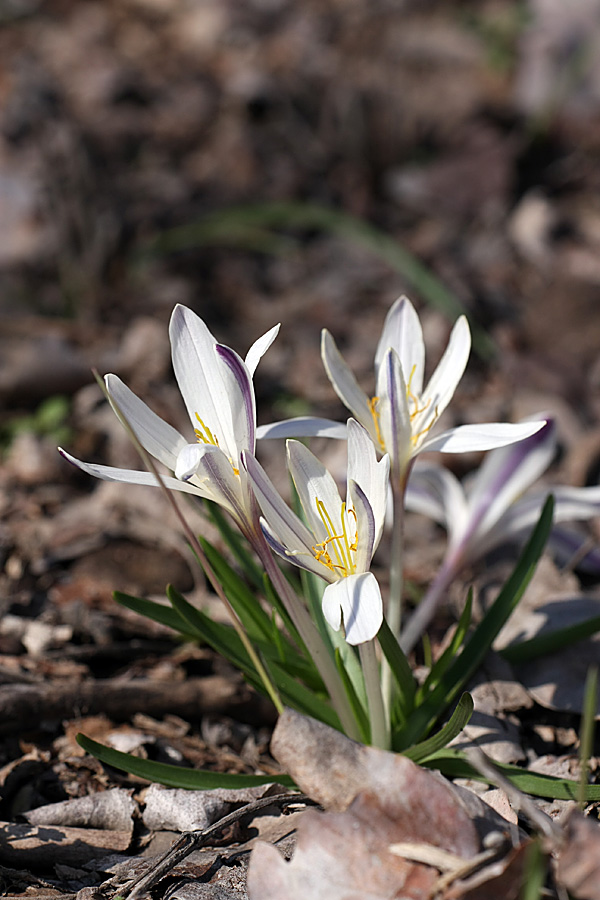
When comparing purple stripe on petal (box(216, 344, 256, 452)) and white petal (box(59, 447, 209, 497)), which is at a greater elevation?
purple stripe on petal (box(216, 344, 256, 452))

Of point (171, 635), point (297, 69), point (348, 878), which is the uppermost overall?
point (297, 69)

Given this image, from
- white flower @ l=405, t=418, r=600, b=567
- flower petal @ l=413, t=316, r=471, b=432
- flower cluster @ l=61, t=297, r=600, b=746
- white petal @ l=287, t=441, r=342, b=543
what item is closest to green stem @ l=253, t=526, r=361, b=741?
flower cluster @ l=61, t=297, r=600, b=746

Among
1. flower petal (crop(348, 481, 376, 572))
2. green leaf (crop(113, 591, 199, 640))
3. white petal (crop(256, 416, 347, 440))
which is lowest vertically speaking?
green leaf (crop(113, 591, 199, 640))

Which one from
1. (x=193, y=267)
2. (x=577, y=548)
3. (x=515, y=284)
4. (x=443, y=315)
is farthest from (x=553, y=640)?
(x=193, y=267)

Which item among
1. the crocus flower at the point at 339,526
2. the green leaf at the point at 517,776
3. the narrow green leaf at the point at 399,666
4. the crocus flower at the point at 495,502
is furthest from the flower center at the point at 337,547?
the crocus flower at the point at 495,502

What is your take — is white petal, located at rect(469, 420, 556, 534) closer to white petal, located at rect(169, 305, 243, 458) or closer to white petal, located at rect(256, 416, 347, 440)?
white petal, located at rect(256, 416, 347, 440)

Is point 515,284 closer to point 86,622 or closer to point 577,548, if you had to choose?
point 577,548

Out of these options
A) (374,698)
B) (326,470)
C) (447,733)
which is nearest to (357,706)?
(374,698)
